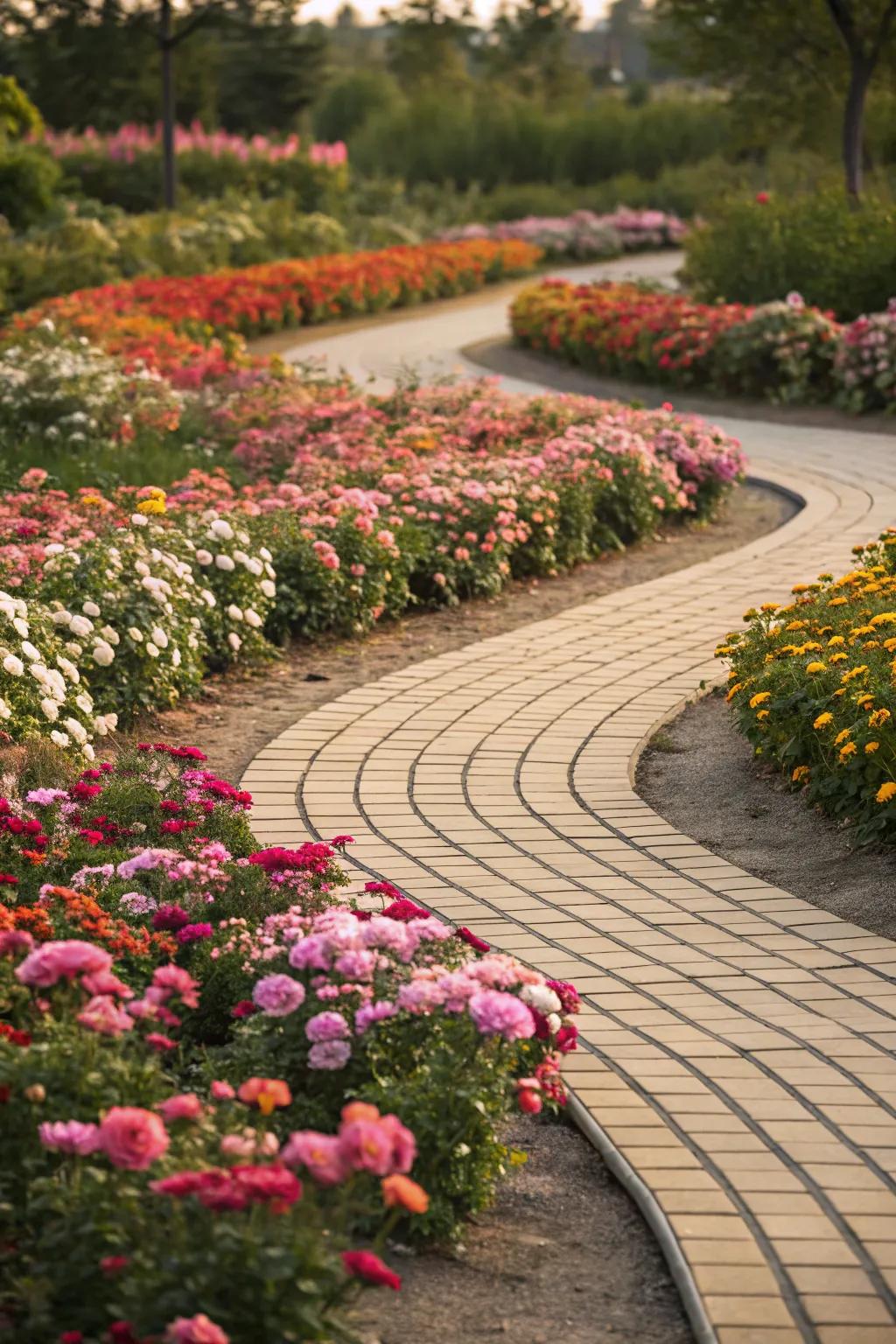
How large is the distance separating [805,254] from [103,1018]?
589 inches

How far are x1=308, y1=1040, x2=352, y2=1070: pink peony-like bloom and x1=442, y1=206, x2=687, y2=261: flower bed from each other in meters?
26.8

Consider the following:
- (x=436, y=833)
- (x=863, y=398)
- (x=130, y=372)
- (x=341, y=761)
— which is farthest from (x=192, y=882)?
(x=863, y=398)

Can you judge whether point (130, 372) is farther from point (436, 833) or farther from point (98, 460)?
point (436, 833)

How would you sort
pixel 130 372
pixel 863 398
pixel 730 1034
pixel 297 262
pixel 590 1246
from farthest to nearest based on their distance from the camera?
pixel 297 262 → pixel 863 398 → pixel 130 372 → pixel 730 1034 → pixel 590 1246

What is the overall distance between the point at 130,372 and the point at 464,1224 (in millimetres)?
10206

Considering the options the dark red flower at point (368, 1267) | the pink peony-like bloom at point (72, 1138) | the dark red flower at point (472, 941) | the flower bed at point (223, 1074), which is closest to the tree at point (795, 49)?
the flower bed at point (223, 1074)

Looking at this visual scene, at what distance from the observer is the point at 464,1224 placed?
3.33m

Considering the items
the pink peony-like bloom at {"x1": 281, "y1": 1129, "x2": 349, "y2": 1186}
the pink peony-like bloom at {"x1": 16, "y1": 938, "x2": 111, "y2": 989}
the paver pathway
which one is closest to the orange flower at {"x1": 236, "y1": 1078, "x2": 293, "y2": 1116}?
the pink peony-like bloom at {"x1": 281, "y1": 1129, "x2": 349, "y2": 1186}

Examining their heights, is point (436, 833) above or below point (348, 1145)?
below

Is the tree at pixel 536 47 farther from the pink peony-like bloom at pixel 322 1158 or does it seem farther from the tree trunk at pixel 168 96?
the pink peony-like bloom at pixel 322 1158

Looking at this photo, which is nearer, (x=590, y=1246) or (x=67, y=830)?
(x=590, y=1246)

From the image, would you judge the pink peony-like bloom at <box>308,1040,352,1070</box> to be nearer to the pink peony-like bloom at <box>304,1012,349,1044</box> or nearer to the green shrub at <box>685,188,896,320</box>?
the pink peony-like bloom at <box>304,1012,349,1044</box>

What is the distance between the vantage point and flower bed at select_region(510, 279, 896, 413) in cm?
1445

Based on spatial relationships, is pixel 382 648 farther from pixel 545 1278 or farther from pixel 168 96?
pixel 168 96
